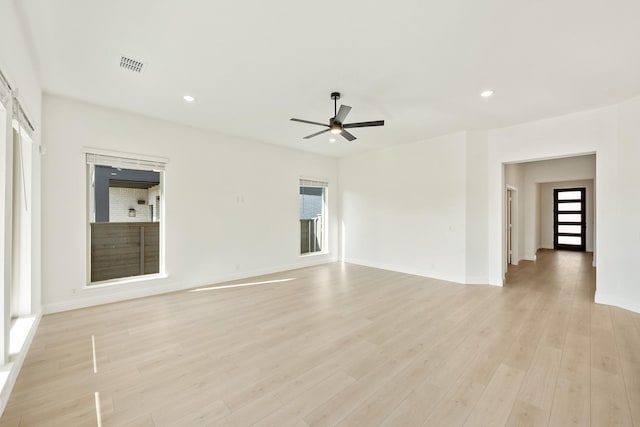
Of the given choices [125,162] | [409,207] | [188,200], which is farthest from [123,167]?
[409,207]

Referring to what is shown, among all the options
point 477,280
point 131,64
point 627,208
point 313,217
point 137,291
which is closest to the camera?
point 131,64

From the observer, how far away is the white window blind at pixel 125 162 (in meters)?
3.93

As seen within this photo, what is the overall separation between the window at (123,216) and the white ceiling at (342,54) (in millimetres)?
964

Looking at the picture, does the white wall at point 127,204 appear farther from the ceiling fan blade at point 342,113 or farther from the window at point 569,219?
the window at point 569,219

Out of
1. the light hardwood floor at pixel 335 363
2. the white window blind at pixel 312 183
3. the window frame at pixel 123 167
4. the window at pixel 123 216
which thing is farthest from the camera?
the white window blind at pixel 312 183

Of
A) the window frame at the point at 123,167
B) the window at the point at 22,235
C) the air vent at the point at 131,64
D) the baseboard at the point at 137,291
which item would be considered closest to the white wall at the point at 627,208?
the baseboard at the point at 137,291

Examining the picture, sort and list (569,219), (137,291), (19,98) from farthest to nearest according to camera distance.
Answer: (569,219) → (137,291) → (19,98)

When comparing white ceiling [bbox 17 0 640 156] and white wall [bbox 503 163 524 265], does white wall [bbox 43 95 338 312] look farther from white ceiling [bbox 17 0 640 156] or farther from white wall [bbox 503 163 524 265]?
white wall [bbox 503 163 524 265]

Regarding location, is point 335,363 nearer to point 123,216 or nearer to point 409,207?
point 409,207

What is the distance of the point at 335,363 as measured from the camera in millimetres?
2430

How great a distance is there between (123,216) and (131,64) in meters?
3.38

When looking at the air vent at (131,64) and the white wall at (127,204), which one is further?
the white wall at (127,204)

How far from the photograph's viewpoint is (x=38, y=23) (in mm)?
2270

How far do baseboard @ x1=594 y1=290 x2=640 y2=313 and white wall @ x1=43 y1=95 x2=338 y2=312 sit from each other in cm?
517
